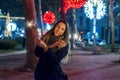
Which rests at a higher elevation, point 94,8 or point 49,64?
point 94,8

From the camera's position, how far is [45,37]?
18.4 ft

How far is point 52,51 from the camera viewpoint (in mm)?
5523

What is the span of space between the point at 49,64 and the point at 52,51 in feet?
0.70

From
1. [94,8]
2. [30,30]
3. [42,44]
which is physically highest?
[94,8]

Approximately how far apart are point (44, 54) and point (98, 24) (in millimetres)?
70498

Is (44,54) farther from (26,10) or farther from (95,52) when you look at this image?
(95,52)

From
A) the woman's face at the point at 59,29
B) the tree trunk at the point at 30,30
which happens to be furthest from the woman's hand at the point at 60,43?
the tree trunk at the point at 30,30

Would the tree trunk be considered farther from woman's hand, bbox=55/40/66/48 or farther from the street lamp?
the street lamp

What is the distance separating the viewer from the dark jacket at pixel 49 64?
554 centimetres

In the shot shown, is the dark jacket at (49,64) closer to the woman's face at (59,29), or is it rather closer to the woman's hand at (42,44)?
the woman's hand at (42,44)

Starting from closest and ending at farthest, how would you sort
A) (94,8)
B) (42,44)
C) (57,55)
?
(42,44), (57,55), (94,8)

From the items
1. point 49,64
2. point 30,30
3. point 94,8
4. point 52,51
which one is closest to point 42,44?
point 52,51

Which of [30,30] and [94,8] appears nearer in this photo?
[30,30]

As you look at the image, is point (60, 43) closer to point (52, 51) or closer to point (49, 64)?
point (52, 51)
